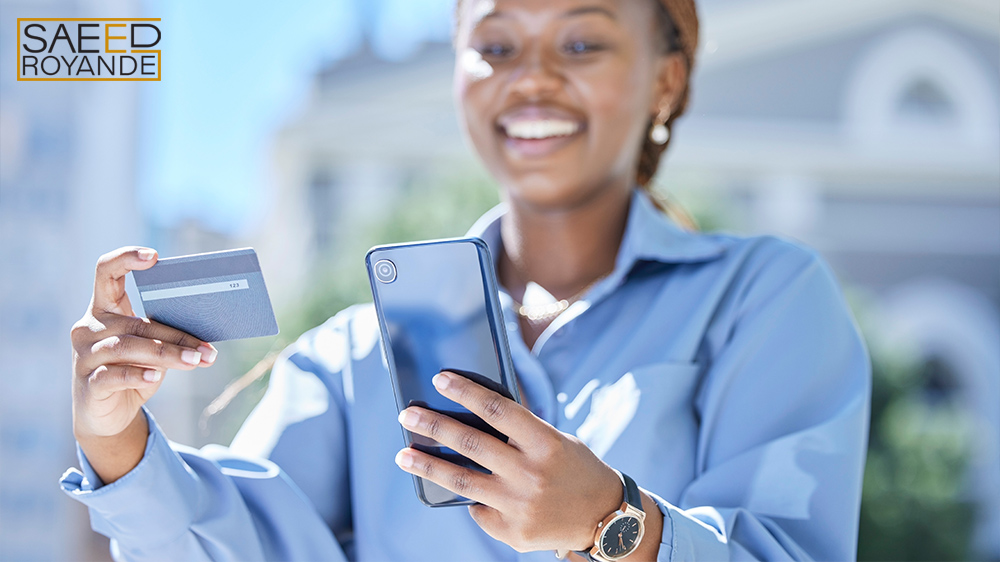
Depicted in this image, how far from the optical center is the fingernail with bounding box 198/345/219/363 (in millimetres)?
958

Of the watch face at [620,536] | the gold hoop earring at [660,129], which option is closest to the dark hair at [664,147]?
the gold hoop earring at [660,129]

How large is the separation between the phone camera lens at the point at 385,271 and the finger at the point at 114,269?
24 cm

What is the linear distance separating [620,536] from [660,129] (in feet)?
3.19

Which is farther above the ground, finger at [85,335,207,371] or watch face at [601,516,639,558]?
finger at [85,335,207,371]

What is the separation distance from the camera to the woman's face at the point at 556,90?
4.54 feet

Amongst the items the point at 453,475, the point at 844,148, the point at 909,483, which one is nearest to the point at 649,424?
the point at 453,475

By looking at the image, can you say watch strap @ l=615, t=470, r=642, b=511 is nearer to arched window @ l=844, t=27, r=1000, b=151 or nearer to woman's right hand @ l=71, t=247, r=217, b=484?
woman's right hand @ l=71, t=247, r=217, b=484

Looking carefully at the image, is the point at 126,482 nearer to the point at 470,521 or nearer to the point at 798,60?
the point at 470,521

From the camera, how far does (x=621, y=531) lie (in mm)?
908

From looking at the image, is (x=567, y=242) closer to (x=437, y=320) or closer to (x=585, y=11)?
(x=585, y=11)

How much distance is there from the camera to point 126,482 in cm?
104

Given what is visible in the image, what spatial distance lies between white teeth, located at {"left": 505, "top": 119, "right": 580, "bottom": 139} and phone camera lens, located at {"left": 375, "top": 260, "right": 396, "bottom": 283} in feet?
1.59

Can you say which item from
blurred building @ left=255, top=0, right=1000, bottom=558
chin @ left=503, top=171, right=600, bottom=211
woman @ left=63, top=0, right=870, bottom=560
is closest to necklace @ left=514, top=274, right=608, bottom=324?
woman @ left=63, top=0, right=870, bottom=560

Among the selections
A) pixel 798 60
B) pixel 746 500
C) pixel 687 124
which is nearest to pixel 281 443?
pixel 746 500
